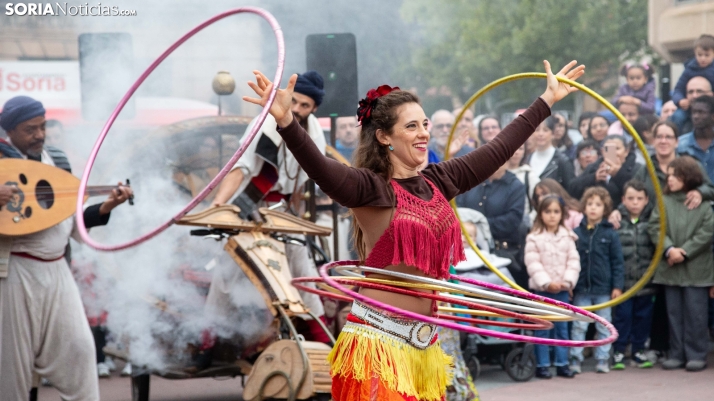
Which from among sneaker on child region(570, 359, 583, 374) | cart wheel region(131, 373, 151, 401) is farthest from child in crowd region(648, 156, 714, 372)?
cart wheel region(131, 373, 151, 401)

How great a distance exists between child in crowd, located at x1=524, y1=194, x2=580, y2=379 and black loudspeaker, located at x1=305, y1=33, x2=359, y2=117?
2027 millimetres

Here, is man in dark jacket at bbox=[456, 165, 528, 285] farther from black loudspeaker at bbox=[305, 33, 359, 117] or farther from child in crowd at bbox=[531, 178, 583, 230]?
black loudspeaker at bbox=[305, 33, 359, 117]

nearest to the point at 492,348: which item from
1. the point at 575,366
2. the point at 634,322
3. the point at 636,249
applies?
the point at 575,366

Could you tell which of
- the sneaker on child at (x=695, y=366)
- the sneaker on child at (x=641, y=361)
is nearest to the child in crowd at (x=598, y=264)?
the sneaker on child at (x=641, y=361)

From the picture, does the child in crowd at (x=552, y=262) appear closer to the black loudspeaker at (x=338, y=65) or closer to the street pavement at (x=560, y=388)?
the street pavement at (x=560, y=388)

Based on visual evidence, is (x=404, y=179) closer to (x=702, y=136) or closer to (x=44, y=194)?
(x=44, y=194)

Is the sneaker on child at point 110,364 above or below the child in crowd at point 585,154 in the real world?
below

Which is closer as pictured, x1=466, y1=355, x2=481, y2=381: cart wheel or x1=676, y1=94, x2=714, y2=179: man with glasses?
x1=466, y1=355, x2=481, y2=381: cart wheel

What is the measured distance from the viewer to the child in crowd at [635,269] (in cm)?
833

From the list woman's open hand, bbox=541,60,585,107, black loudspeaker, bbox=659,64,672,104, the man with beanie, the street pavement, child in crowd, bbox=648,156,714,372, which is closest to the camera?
woman's open hand, bbox=541,60,585,107

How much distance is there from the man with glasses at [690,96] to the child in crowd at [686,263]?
85 centimetres

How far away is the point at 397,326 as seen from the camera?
387 cm

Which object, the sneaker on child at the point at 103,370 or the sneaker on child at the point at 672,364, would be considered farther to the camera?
the sneaker on child at the point at 103,370

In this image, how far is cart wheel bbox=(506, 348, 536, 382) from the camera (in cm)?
789
